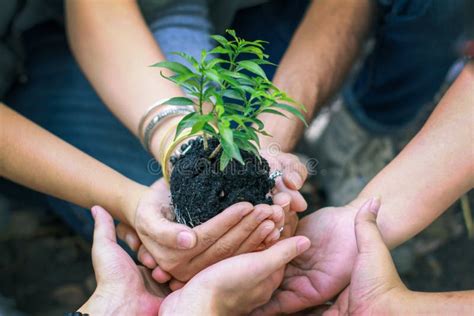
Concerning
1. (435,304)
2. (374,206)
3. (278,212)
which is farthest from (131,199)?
(435,304)

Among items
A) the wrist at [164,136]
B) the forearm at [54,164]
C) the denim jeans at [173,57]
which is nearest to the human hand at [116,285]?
the forearm at [54,164]

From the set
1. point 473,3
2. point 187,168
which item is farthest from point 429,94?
point 187,168

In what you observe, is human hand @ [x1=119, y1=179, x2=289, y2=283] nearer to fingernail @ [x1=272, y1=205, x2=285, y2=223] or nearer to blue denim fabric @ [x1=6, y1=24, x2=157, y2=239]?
fingernail @ [x1=272, y1=205, x2=285, y2=223]

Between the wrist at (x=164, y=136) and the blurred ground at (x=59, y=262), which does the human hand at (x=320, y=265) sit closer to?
the wrist at (x=164, y=136)

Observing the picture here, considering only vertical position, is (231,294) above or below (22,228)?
above

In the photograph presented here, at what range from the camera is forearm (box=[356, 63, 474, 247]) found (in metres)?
1.60

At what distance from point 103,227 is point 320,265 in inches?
23.2

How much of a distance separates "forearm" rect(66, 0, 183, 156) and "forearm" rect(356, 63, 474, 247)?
0.70m

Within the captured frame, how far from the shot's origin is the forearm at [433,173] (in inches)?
62.8

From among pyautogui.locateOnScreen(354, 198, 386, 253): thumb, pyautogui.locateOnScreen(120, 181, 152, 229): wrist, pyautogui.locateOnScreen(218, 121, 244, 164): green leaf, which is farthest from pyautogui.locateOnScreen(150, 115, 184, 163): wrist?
pyautogui.locateOnScreen(354, 198, 386, 253): thumb

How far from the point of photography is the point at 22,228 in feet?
7.74

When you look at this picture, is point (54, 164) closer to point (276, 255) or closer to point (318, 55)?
point (276, 255)

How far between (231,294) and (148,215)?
288 millimetres

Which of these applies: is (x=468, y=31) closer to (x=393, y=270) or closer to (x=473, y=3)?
(x=473, y=3)
